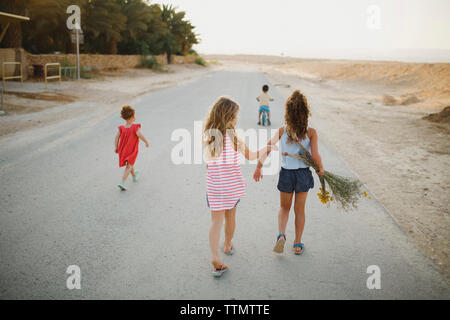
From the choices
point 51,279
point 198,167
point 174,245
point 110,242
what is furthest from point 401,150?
point 51,279

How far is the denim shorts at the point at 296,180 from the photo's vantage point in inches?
125

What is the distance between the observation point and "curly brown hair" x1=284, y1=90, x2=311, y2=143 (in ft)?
10.2

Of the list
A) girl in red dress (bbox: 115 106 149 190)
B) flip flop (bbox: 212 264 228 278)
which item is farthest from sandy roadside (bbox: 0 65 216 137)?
flip flop (bbox: 212 264 228 278)

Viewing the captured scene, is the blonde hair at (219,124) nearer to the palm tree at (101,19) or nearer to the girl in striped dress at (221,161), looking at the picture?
the girl in striped dress at (221,161)

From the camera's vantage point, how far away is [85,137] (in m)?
7.68

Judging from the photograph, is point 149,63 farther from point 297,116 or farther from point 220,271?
point 220,271

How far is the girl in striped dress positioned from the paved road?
505 millimetres

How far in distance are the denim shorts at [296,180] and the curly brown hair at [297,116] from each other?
34 centimetres

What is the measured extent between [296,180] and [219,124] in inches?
39.9

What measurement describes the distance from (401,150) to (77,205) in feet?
23.6

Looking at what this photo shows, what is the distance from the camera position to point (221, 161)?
2.86 meters

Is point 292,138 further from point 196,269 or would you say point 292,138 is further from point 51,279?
point 51,279

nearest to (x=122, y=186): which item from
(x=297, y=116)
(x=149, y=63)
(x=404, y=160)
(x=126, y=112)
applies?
(x=126, y=112)

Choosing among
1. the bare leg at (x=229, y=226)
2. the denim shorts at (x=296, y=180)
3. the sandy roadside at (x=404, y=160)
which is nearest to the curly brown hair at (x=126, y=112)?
the bare leg at (x=229, y=226)
